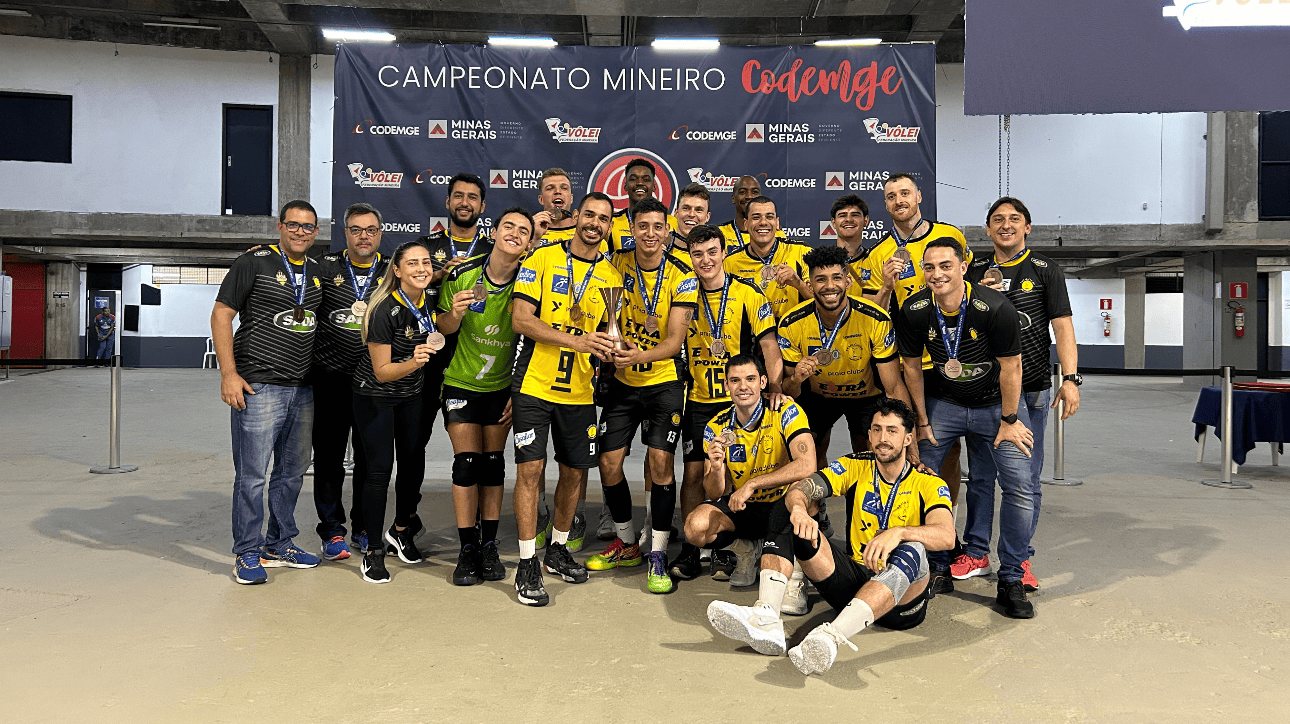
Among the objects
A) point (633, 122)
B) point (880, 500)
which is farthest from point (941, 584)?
point (633, 122)

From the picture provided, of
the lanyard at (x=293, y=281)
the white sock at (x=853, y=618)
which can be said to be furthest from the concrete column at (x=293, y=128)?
the white sock at (x=853, y=618)

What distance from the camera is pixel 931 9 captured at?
46.8ft

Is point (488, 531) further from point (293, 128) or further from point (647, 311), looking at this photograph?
point (293, 128)

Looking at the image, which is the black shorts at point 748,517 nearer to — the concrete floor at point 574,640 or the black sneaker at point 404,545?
the concrete floor at point 574,640

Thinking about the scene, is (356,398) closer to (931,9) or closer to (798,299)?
(798,299)

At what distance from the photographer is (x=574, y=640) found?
11.1ft

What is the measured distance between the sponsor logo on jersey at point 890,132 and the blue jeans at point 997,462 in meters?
3.04

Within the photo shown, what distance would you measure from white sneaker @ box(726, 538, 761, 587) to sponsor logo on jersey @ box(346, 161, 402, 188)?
13.5 ft

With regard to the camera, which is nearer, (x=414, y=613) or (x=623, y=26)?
(x=414, y=613)

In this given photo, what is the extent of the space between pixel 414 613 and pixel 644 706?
142 cm

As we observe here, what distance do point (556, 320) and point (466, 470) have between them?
0.93 meters

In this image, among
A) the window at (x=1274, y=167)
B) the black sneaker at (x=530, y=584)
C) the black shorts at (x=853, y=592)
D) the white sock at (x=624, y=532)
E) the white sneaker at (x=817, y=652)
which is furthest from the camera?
the window at (x=1274, y=167)

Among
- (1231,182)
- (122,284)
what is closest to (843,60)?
(1231,182)

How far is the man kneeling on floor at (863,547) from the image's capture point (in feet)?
10.3
